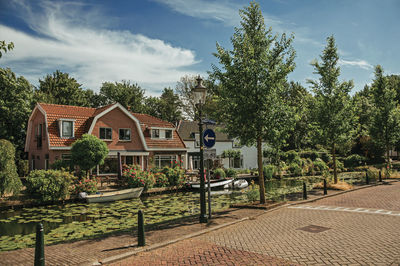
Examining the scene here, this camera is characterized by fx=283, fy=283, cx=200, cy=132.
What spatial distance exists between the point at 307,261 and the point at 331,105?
52.0 feet

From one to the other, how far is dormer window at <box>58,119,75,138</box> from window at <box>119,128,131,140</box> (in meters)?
4.93

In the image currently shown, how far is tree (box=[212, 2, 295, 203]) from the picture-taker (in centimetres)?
1353

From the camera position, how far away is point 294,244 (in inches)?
307

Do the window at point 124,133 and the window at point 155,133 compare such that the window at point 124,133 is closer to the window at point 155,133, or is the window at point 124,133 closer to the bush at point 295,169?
the window at point 155,133

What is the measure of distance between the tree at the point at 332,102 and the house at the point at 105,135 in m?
13.8

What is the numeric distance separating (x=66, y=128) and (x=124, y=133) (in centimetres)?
586

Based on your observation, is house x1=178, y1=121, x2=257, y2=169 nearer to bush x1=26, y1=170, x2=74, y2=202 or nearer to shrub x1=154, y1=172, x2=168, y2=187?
shrub x1=154, y1=172, x2=168, y2=187

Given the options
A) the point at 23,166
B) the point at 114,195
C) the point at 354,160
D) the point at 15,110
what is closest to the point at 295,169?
the point at 354,160

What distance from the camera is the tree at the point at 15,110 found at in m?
33.6

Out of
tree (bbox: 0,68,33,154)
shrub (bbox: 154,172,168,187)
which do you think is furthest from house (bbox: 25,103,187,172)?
tree (bbox: 0,68,33,154)

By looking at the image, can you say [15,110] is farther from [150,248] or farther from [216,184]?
[150,248]

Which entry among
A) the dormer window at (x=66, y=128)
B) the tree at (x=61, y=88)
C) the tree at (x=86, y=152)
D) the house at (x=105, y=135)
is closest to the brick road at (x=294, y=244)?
the tree at (x=86, y=152)

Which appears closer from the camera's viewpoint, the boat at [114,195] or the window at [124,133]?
the boat at [114,195]

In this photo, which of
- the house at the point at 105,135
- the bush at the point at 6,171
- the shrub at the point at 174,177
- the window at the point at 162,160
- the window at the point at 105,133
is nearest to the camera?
the bush at the point at 6,171
